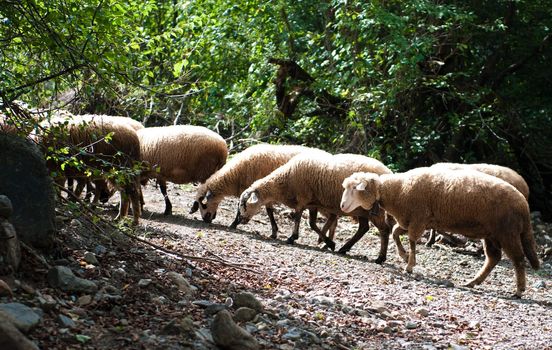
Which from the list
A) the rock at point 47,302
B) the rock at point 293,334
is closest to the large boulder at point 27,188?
the rock at point 47,302

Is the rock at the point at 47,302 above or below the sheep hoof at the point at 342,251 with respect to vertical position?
above

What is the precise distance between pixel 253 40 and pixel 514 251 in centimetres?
966

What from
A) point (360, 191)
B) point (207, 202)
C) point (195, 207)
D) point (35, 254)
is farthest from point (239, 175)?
point (35, 254)

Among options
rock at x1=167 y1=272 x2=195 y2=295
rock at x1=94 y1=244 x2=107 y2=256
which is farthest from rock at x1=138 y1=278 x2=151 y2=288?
rock at x1=94 y1=244 x2=107 y2=256

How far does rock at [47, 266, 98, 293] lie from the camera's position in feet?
17.6

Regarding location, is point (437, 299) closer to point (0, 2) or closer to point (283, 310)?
point (283, 310)

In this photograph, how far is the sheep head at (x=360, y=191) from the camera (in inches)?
424

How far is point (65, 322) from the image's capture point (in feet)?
15.6

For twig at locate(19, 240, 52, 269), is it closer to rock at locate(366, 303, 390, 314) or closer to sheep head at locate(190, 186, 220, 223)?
rock at locate(366, 303, 390, 314)

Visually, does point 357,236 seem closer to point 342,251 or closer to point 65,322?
point 342,251

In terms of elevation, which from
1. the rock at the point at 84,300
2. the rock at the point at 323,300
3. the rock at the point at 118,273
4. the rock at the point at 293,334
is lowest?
the rock at the point at 293,334

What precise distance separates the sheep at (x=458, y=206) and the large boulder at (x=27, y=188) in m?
5.83

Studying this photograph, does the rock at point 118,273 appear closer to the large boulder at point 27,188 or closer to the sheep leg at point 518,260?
the large boulder at point 27,188

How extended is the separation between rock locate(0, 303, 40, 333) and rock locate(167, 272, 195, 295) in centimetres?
163
